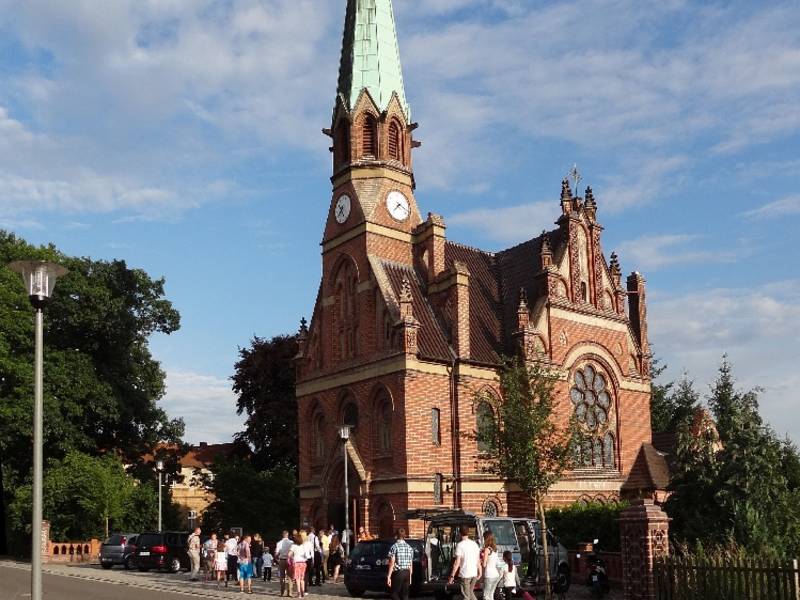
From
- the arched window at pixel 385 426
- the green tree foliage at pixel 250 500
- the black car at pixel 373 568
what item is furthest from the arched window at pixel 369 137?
the black car at pixel 373 568

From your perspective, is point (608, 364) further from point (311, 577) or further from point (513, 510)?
point (311, 577)

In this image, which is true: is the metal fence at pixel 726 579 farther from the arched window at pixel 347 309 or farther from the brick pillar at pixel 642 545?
the arched window at pixel 347 309

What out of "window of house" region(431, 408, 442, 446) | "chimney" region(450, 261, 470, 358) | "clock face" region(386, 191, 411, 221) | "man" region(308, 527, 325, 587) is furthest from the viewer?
"clock face" region(386, 191, 411, 221)

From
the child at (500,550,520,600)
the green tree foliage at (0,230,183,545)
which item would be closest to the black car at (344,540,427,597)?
the child at (500,550,520,600)

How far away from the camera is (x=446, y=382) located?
121ft

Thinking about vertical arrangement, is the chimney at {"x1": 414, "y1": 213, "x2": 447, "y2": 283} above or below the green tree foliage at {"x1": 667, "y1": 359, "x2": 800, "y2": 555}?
above

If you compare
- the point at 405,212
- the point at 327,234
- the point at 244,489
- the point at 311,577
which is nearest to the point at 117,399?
the point at 244,489

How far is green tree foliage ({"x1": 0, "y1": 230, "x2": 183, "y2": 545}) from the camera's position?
151ft

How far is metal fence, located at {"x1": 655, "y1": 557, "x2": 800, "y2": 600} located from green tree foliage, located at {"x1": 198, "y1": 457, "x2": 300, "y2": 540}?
107 feet

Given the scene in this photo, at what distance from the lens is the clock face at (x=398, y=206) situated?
133ft

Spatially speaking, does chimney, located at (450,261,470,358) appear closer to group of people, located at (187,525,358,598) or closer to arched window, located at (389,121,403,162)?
arched window, located at (389,121,403,162)

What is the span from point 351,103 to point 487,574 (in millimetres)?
27427

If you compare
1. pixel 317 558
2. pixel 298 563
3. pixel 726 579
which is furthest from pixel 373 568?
pixel 726 579

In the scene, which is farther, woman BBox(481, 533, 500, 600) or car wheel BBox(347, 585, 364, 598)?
car wheel BBox(347, 585, 364, 598)
